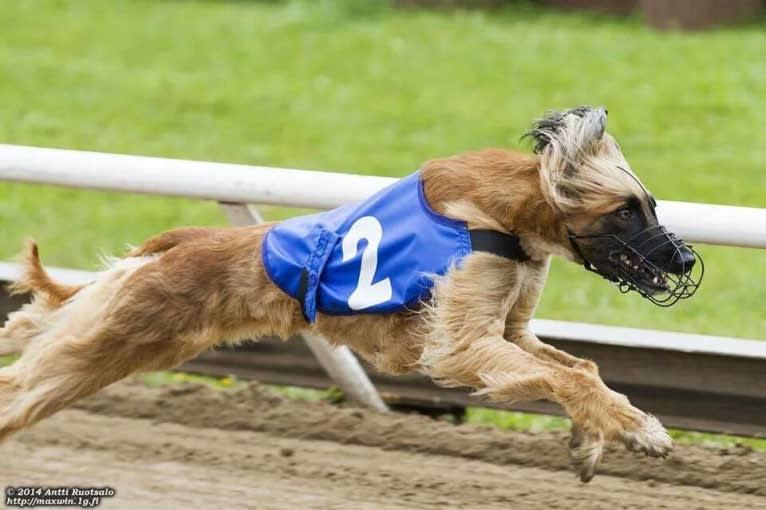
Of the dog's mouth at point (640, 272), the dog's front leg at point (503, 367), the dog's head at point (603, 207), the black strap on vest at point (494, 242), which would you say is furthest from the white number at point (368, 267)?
the dog's mouth at point (640, 272)

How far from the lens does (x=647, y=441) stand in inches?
143

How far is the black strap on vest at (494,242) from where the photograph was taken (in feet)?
12.8

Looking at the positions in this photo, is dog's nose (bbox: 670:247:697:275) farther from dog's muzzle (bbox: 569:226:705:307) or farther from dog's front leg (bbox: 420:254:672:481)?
dog's front leg (bbox: 420:254:672:481)

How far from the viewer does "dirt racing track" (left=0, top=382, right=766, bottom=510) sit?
15.2ft

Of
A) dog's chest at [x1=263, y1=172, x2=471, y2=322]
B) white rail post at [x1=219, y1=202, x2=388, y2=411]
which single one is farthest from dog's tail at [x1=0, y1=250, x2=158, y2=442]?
white rail post at [x1=219, y1=202, x2=388, y2=411]

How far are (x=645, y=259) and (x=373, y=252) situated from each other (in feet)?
2.54

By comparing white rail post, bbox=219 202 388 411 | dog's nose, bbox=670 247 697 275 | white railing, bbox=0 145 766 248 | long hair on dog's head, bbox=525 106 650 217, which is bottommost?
white rail post, bbox=219 202 388 411

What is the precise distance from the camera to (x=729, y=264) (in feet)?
24.2

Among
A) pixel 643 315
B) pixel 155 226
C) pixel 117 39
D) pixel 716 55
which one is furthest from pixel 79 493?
pixel 117 39

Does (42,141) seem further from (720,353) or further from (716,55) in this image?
(720,353)

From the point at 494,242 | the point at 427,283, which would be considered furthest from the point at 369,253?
the point at 494,242

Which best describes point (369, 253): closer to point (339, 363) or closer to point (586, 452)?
point (586, 452)

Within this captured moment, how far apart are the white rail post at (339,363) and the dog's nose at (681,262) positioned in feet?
5.31

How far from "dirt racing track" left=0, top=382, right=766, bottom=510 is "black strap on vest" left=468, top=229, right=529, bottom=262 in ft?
3.36
